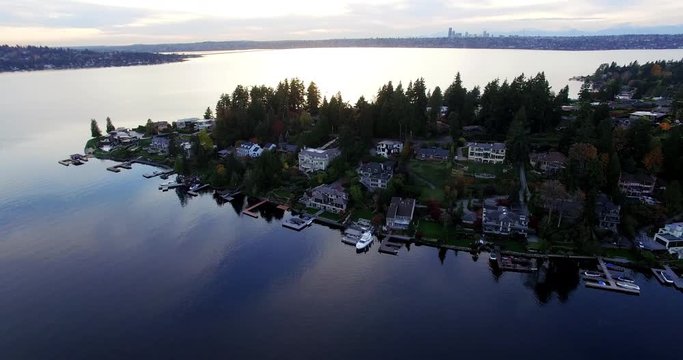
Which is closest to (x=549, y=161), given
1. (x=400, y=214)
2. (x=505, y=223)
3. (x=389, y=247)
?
(x=505, y=223)

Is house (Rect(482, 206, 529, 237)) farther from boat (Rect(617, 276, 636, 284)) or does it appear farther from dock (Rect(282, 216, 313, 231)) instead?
dock (Rect(282, 216, 313, 231))

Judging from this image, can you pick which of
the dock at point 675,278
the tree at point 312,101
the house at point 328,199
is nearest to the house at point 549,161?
the dock at point 675,278

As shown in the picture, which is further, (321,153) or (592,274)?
(321,153)

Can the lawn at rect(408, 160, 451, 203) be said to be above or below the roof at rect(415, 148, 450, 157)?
below

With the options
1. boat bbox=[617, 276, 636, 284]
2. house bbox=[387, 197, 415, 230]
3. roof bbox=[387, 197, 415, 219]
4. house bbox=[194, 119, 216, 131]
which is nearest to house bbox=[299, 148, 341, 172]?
roof bbox=[387, 197, 415, 219]

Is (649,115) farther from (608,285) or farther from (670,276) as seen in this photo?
(608,285)
